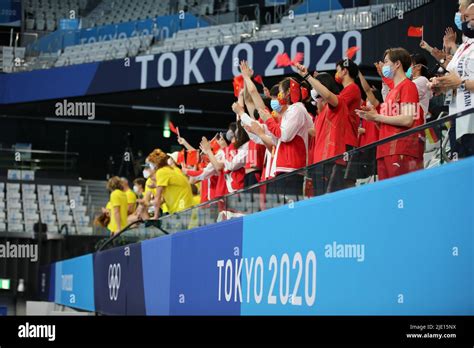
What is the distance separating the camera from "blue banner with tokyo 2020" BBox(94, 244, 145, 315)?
754cm

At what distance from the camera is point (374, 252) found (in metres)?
3.32

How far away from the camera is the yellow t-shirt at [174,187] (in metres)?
Result: 8.80

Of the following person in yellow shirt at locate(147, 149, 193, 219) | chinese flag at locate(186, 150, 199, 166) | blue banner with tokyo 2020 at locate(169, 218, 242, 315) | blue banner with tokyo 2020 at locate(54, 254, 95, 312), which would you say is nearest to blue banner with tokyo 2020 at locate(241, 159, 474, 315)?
blue banner with tokyo 2020 at locate(169, 218, 242, 315)

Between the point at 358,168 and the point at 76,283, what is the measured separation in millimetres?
8436

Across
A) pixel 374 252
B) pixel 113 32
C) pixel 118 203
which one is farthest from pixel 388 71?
pixel 113 32

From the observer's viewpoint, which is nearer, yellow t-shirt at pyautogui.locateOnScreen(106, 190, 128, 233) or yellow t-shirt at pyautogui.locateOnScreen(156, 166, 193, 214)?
yellow t-shirt at pyautogui.locateOnScreen(156, 166, 193, 214)

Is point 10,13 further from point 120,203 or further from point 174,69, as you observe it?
point 120,203

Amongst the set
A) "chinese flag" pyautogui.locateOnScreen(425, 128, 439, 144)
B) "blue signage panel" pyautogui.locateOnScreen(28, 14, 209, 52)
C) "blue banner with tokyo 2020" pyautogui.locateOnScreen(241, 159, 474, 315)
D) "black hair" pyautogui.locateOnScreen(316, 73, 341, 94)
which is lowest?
"blue banner with tokyo 2020" pyautogui.locateOnScreen(241, 159, 474, 315)

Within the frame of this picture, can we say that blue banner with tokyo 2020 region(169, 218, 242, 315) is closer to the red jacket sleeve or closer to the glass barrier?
the glass barrier

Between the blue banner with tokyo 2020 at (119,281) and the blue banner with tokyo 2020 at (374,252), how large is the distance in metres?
3.06

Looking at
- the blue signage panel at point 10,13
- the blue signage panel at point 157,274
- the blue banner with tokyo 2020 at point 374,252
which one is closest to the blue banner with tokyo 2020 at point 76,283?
the blue signage panel at point 157,274

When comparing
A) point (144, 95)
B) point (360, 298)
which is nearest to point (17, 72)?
point (144, 95)

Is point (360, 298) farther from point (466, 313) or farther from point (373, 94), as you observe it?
point (373, 94)

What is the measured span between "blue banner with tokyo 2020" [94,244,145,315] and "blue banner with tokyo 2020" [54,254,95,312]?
43 centimetres
